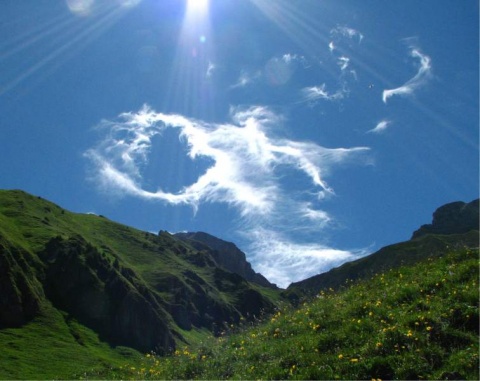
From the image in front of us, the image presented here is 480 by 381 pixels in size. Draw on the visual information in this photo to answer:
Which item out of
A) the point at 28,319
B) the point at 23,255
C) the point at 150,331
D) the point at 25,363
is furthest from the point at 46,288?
the point at 25,363

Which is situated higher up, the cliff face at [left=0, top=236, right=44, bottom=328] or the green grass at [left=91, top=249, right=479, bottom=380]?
the cliff face at [left=0, top=236, right=44, bottom=328]

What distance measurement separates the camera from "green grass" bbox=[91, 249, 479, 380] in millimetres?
11742

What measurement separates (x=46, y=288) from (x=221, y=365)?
160776 mm

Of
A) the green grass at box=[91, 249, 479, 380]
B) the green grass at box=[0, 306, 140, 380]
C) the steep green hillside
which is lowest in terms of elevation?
the green grass at box=[91, 249, 479, 380]

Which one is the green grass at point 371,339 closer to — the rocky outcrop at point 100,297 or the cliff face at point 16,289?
the cliff face at point 16,289

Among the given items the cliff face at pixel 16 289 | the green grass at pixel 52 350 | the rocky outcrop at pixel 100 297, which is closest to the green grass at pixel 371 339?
the green grass at pixel 52 350

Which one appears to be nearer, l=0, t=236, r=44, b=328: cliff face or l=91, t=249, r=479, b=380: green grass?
l=91, t=249, r=479, b=380: green grass

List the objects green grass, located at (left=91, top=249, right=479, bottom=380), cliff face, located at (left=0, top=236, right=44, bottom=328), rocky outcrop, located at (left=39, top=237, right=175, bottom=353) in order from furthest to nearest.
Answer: rocky outcrop, located at (left=39, top=237, right=175, bottom=353) → cliff face, located at (left=0, top=236, right=44, bottom=328) → green grass, located at (left=91, top=249, right=479, bottom=380)

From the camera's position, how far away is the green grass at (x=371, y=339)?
1174 cm

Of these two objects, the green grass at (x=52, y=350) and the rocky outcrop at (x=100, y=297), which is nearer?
the green grass at (x=52, y=350)

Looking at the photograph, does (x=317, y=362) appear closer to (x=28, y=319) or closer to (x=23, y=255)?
(x=28, y=319)

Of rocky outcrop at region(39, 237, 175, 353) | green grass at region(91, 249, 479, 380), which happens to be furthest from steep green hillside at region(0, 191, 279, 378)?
green grass at region(91, 249, 479, 380)

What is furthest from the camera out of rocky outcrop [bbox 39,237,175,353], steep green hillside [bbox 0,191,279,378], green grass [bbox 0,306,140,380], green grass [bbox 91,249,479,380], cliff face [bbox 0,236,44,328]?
rocky outcrop [bbox 39,237,175,353]

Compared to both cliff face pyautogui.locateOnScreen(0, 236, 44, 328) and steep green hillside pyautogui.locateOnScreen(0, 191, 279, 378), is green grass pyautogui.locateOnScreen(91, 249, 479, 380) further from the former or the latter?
cliff face pyautogui.locateOnScreen(0, 236, 44, 328)
